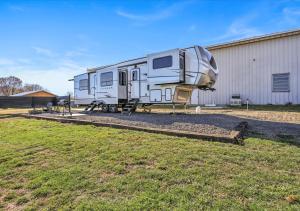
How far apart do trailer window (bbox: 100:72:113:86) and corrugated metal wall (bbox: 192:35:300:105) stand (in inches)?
366

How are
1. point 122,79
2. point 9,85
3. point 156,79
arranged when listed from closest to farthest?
point 156,79 < point 122,79 < point 9,85

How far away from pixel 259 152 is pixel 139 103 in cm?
763

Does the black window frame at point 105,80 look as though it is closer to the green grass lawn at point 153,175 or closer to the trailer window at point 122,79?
the trailer window at point 122,79

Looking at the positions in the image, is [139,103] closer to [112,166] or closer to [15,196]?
[112,166]

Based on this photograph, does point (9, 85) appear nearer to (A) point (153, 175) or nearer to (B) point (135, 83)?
(B) point (135, 83)

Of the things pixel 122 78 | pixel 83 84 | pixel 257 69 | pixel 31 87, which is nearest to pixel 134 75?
pixel 122 78

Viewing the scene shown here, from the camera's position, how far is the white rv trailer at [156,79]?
358 inches

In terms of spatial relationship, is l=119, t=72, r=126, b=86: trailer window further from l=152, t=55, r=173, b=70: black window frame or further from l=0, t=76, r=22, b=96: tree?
l=0, t=76, r=22, b=96: tree

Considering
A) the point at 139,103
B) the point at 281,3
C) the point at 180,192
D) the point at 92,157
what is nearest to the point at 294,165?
the point at 180,192

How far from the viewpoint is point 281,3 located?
38.4 feet

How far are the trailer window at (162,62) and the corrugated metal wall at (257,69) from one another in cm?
942

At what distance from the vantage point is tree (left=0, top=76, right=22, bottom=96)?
51812 mm

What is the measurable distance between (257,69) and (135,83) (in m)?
9.65

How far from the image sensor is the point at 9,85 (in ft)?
173
